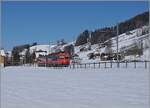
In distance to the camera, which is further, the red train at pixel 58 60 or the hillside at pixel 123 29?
the hillside at pixel 123 29

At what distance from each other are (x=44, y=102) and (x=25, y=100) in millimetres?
778

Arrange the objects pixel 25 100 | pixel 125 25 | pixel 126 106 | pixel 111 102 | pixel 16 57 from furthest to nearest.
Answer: pixel 125 25, pixel 16 57, pixel 25 100, pixel 111 102, pixel 126 106

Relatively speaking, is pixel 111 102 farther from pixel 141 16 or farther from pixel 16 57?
pixel 141 16

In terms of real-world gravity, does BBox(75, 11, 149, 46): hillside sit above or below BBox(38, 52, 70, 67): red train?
above

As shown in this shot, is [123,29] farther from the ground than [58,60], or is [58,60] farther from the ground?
[123,29]

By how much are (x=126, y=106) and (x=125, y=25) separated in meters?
151

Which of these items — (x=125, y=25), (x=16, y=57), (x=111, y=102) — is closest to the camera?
(x=111, y=102)

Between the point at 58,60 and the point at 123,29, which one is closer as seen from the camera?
the point at 58,60

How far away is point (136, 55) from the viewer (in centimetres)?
9375

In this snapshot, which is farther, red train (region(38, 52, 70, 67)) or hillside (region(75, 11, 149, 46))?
hillside (region(75, 11, 149, 46))

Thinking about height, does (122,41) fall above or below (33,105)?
above

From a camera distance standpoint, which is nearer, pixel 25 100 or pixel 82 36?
pixel 25 100

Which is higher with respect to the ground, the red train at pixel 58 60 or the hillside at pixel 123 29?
the hillside at pixel 123 29

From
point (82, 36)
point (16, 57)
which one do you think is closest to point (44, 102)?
point (16, 57)
